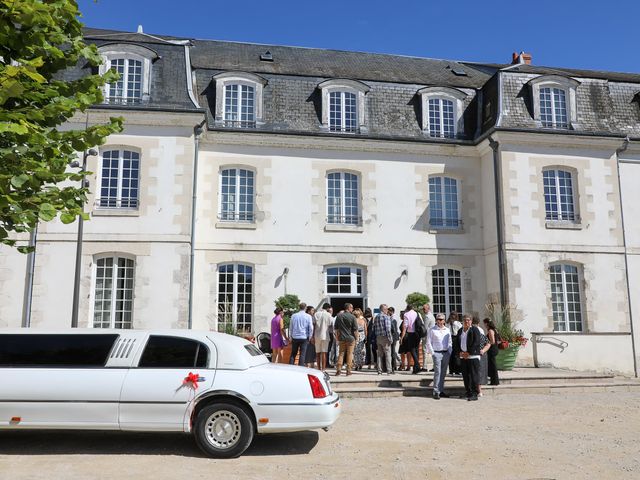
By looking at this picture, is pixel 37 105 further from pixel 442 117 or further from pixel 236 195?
pixel 442 117

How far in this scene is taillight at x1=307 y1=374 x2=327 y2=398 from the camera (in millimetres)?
6414

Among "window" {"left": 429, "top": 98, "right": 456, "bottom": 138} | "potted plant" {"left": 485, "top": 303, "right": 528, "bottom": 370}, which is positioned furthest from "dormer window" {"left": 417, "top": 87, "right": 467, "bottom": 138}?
"potted plant" {"left": 485, "top": 303, "right": 528, "bottom": 370}

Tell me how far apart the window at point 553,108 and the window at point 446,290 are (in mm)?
5093

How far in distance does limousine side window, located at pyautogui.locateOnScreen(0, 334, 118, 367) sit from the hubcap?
1.33 m

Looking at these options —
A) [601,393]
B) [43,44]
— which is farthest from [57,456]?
[601,393]

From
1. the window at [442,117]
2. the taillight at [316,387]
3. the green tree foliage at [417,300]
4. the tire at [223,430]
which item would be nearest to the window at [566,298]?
the green tree foliage at [417,300]

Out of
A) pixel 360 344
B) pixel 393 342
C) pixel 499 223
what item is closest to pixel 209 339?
pixel 393 342

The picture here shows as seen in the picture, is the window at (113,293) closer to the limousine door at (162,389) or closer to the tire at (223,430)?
the limousine door at (162,389)

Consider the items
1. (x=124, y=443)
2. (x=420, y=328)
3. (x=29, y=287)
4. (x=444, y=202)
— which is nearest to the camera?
(x=124, y=443)

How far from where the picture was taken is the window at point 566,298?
53.8ft

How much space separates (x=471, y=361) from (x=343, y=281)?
636cm

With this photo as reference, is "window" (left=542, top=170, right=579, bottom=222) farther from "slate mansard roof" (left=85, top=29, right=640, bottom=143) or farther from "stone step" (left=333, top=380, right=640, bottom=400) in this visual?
"stone step" (left=333, top=380, right=640, bottom=400)

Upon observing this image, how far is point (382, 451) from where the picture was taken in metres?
6.62

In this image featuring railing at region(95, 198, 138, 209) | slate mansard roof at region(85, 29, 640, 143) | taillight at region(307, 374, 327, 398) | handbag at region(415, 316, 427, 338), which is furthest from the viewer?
slate mansard roof at region(85, 29, 640, 143)
